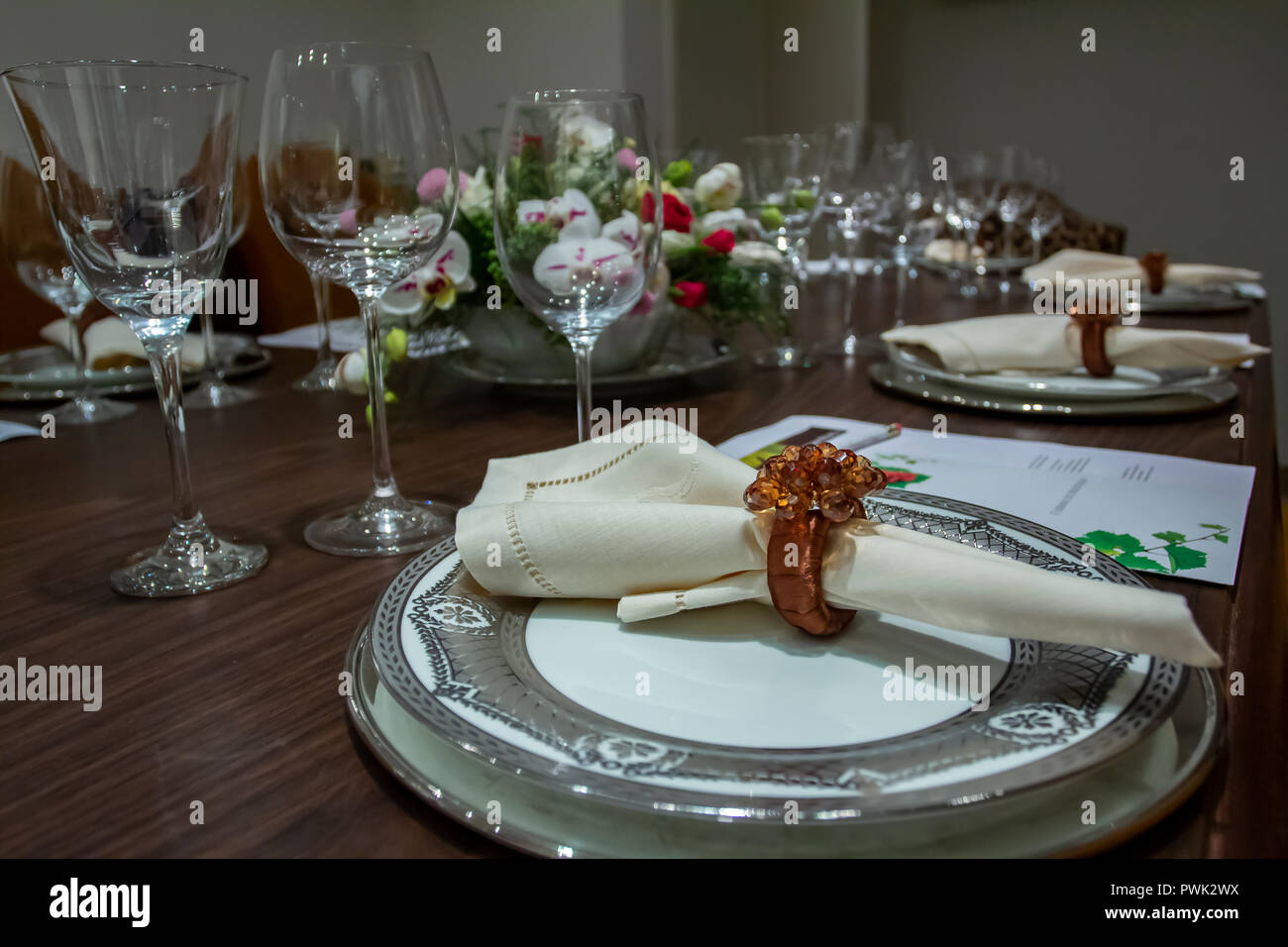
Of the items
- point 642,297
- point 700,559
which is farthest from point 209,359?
point 700,559

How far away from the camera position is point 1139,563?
2.01ft

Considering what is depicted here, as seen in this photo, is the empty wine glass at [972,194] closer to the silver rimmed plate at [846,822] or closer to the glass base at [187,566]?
the glass base at [187,566]

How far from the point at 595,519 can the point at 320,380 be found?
784 mm

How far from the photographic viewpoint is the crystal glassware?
4.15 feet

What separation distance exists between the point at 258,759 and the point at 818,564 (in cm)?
24

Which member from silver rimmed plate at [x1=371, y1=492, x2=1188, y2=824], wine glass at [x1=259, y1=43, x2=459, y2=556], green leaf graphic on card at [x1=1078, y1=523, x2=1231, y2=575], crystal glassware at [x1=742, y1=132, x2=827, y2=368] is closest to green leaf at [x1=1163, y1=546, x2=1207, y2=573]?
green leaf graphic on card at [x1=1078, y1=523, x2=1231, y2=575]

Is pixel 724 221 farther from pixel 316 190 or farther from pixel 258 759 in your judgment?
pixel 258 759

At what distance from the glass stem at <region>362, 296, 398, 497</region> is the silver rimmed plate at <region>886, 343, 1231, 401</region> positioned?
0.57m

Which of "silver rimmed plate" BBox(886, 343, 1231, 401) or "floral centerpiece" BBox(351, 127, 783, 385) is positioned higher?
"floral centerpiece" BBox(351, 127, 783, 385)

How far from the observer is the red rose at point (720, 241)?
1122mm

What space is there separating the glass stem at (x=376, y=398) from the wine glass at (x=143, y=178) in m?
0.11

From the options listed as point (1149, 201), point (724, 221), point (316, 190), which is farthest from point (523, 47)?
point (316, 190)

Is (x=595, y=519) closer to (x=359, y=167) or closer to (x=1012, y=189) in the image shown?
(x=359, y=167)

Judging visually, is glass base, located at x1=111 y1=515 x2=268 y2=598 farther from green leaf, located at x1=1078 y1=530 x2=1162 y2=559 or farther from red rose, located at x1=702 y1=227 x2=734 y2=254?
red rose, located at x1=702 y1=227 x2=734 y2=254
